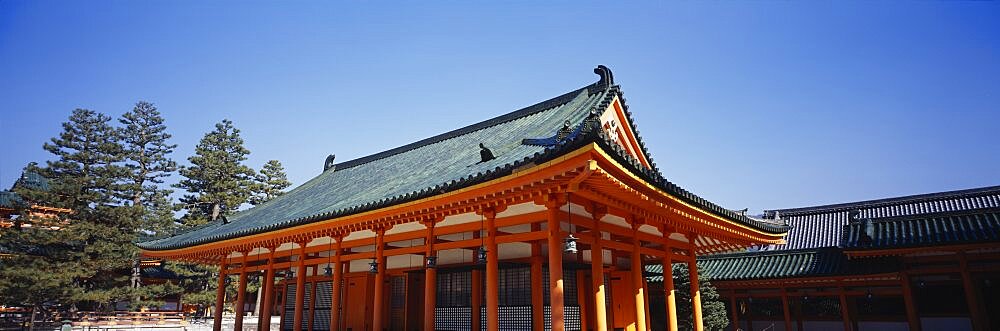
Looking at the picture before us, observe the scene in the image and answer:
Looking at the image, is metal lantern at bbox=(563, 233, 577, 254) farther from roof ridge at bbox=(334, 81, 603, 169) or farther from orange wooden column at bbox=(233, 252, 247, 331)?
orange wooden column at bbox=(233, 252, 247, 331)

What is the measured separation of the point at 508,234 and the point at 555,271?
72.0 inches

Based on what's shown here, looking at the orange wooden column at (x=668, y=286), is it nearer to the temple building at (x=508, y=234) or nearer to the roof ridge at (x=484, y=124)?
the temple building at (x=508, y=234)

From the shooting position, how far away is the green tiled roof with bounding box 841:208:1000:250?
18812 millimetres

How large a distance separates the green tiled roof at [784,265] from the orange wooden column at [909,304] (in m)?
0.50

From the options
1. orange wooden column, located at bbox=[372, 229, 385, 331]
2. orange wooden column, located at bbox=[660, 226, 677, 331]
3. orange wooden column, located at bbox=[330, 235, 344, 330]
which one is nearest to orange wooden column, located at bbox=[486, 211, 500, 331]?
orange wooden column, located at bbox=[372, 229, 385, 331]

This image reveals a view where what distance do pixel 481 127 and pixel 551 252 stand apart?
38.6ft

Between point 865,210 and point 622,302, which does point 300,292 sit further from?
point 865,210

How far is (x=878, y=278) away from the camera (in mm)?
20953

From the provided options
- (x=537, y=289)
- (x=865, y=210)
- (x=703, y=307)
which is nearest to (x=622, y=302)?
(x=537, y=289)

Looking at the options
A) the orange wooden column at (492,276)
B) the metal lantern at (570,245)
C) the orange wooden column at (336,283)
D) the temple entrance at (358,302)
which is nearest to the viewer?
the metal lantern at (570,245)

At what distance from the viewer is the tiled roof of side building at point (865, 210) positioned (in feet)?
91.4

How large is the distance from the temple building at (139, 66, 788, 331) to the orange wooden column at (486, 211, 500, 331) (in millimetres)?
28

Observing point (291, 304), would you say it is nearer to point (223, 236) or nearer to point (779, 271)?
point (223, 236)

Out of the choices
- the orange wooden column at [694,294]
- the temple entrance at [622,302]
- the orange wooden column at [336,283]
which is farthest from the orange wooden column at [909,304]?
the orange wooden column at [336,283]
